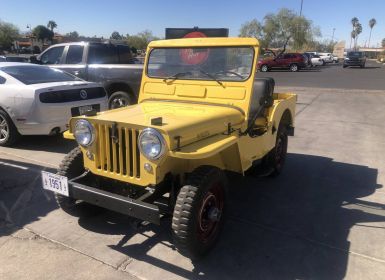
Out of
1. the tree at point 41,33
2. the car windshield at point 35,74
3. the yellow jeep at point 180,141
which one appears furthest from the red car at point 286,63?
the tree at point 41,33

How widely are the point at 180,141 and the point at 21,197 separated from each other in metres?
2.52

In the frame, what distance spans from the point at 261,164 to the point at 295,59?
29771mm

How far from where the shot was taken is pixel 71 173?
12.0ft

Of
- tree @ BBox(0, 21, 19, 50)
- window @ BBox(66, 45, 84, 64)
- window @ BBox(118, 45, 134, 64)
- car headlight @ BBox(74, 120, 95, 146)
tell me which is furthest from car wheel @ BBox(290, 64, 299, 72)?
tree @ BBox(0, 21, 19, 50)

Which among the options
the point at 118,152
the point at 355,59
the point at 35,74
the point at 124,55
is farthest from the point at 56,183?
the point at 355,59

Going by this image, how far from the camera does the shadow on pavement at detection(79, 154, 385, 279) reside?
3.19 m

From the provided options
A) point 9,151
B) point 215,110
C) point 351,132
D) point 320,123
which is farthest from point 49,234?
point 320,123

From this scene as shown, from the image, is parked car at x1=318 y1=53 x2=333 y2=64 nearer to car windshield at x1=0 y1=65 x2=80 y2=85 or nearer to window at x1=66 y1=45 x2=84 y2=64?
window at x1=66 y1=45 x2=84 y2=64

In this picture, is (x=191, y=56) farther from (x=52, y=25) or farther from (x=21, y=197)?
(x=52, y=25)

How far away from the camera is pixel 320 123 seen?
31.1 feet

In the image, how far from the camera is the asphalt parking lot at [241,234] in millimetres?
3148

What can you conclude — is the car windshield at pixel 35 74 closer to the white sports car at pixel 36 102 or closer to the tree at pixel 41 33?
the white sports car at pixel 36 102

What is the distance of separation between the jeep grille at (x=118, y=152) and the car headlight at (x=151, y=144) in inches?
5.2

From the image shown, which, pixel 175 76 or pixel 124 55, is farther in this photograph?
pixel 124 55
